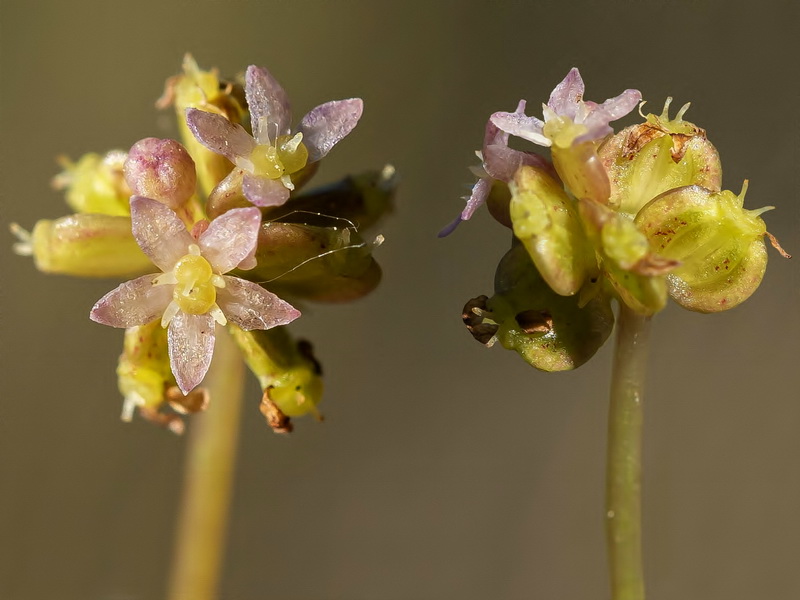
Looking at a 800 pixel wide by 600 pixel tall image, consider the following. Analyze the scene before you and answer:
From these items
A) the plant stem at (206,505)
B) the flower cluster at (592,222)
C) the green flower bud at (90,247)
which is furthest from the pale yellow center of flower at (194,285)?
the plant stem at (206,505)

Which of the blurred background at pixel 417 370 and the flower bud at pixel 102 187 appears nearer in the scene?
the flower bud at pixel 102 187

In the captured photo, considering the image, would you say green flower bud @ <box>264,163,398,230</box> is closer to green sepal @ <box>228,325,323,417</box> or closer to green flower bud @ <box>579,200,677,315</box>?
green sepal @ <box>228,325,323,417</box>

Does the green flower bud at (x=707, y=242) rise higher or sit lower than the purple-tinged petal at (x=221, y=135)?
lower

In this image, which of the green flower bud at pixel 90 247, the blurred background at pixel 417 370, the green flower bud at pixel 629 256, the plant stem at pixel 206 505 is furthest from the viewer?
the blurred background at pixel 417 370

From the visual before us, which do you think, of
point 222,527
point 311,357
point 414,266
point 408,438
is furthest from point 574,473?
point 311,357

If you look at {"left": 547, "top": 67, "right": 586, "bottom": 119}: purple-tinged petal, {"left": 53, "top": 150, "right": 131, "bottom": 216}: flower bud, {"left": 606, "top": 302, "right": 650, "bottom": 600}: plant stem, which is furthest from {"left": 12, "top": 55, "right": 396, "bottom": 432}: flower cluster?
{"left": 606, "top": 302, "right": 650, "bottom": 600}: plant stem

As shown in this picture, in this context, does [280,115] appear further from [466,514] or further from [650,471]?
[466,514]

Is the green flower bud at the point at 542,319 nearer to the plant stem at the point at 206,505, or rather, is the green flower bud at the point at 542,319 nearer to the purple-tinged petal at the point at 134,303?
the purple-tinged petal at the point at 134,303
